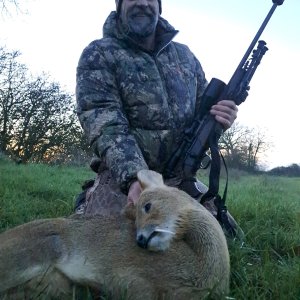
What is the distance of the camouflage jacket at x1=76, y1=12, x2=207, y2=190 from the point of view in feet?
16.3

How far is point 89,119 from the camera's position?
4.96 metres

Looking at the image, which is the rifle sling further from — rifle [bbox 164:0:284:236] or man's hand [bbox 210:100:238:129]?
man's hand [bbox 210:100:238:129]

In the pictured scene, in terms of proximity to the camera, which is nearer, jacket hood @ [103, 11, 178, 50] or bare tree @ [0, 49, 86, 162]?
jacket hood @ [103, 11, 178, 50]

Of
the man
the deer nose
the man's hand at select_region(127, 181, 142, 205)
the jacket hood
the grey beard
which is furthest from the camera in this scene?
the jacket hood

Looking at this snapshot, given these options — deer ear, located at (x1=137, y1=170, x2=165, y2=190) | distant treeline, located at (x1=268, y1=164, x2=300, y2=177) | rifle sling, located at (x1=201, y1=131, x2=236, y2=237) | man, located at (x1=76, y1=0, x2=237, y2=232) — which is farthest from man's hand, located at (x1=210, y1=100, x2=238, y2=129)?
distant treeline, located at (x1=268, y1=164, x2=300, y2=177)

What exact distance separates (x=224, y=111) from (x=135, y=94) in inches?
37.4

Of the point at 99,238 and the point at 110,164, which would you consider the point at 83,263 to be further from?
the point at 110,164

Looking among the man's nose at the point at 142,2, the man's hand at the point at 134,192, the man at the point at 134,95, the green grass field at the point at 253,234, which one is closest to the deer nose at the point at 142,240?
the green grass field at the point at 253,234

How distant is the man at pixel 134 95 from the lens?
492 centimetres

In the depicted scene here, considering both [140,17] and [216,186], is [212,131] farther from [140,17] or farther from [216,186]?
[140,17]

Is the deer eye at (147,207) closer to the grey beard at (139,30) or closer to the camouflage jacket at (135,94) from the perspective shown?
the camouflage jacket at (135,94)

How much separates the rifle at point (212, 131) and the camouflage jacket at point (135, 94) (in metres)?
0.32

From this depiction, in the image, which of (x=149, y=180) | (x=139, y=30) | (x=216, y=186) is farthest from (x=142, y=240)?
(x=139, y=30)

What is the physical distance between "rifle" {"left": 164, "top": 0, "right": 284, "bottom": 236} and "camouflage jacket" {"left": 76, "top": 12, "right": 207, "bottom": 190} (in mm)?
324
